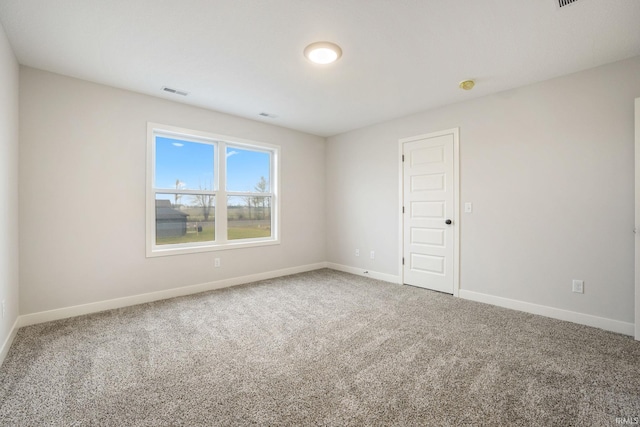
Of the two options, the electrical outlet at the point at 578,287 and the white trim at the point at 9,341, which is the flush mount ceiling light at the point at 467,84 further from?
the white trim at the point at 9,341

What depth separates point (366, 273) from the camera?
4816 mm

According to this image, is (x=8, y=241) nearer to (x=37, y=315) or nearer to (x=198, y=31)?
(x=37, y=315)

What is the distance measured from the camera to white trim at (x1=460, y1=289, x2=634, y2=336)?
2609 mm

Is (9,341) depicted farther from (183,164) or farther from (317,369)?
(317,369)

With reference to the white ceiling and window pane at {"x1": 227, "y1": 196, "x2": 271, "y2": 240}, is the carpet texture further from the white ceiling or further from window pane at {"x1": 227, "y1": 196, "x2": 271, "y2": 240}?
the white ceiling

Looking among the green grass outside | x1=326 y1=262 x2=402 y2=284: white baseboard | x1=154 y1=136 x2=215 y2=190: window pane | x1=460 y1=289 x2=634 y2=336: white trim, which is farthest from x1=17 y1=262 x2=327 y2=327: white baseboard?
x1=460 y1=289 x2=634 y2=336: white trim

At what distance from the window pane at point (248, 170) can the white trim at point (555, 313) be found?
3.40m

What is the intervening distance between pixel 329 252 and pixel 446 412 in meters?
3.94

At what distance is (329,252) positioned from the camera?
17.9 feet

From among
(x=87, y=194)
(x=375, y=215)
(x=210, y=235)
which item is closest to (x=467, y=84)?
(x=375, y=215)

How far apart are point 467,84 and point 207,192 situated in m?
3.57

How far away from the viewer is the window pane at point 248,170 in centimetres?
439

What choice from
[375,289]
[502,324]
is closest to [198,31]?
[375,289]

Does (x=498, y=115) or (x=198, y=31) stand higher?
(x=198, y=31)
